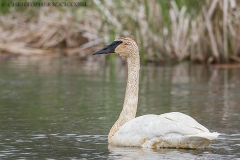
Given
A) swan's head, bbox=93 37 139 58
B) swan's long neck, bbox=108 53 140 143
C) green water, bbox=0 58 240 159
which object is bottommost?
green water, bbox=0 58 240 159

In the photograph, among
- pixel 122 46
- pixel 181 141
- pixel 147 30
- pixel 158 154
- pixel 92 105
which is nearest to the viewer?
pixel 158 154

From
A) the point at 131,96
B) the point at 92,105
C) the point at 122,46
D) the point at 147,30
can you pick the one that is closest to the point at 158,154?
the point at 131,96

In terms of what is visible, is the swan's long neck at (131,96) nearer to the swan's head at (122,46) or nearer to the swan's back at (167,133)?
the swan's head at (122,46)

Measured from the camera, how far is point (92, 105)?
11109 millimetres

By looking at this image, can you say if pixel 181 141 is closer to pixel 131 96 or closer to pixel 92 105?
pixel 131 96

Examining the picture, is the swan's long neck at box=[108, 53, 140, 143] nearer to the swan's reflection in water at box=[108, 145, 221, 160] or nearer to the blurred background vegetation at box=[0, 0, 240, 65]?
the swan's reflection in water at box=[108, 145, 221, 160]

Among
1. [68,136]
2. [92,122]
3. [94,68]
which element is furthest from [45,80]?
[68,136]

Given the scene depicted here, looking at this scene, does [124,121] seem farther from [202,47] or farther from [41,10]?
[41,10]

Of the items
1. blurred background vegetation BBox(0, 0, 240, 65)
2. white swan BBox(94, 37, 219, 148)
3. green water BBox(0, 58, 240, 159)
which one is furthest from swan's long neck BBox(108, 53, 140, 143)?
blurred background vegetation BBox(0, 0, 240, 65)

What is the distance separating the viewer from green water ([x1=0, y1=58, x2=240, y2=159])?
7305mm

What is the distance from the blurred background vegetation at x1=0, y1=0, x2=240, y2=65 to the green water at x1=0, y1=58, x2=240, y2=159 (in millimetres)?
628

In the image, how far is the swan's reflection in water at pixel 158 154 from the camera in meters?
6.86

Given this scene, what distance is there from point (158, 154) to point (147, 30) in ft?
34.6

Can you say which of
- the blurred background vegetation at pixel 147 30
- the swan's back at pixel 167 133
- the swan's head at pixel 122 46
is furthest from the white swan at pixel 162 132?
the blurred background vegetation at pixel 147 30
